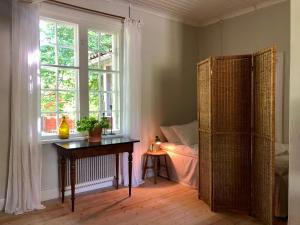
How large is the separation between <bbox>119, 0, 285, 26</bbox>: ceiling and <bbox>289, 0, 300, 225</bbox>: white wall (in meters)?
2.01

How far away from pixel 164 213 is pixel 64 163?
4.57 ft

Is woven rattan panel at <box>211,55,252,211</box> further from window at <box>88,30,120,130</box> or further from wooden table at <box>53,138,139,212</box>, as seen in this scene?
window at <box>88,30,120,130</box>

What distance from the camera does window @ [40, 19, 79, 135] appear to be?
341 cm

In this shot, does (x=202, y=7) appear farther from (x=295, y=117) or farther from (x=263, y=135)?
(x=295, y=117)

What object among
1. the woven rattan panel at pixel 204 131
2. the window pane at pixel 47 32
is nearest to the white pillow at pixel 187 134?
the woven rattan panel at pixel 204 131

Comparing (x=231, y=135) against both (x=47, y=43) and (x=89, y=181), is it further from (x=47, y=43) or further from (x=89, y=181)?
(x=47, y=43)

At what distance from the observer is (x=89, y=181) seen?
12.2 feet

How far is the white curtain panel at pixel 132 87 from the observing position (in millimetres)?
3973

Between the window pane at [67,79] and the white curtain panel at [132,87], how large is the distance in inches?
30.2

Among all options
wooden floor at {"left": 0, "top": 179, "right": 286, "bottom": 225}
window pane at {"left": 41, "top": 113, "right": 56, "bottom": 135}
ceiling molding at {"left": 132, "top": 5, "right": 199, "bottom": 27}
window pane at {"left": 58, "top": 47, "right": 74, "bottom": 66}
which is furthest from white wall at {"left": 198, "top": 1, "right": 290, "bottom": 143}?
window pane at {"left": 41, "top": 113, "right": 56, "bottom": 135}

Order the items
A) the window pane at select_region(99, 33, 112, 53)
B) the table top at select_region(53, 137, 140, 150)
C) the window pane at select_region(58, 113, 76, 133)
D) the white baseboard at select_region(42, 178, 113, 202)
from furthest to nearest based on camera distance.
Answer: the window pane at select_region(99, 33, 112, 53) < the window pane at select_region(58, 113, 76, 133) < the white baseboard at select_region(42, 178, 113, 202) < the table top at select_region(53, 137, 140, 150)

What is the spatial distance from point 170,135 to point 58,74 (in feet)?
6.65

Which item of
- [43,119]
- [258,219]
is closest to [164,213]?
[258,219]

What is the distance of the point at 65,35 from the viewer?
141 inches
